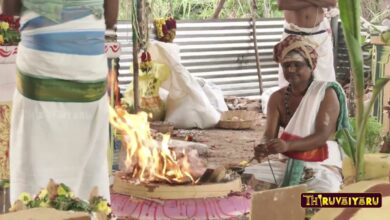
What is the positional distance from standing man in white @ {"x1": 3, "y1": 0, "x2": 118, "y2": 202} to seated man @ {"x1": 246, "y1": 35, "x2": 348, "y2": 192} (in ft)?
2.62

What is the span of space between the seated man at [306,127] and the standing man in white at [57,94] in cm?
80

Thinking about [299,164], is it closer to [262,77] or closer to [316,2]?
[316,2]

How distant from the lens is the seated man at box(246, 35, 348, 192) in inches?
128

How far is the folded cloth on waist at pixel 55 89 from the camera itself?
281cm

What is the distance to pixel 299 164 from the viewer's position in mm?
3287

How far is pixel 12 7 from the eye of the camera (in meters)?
2.78

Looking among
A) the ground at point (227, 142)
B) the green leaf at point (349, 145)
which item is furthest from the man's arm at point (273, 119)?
the ground at point (227, 142)

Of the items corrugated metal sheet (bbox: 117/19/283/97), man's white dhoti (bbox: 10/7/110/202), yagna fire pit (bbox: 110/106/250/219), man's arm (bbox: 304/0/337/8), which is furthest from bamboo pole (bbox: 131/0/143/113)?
corrugated metal sheet (bbox: 117/19/283/97)

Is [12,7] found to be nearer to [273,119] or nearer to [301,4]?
[273,119]

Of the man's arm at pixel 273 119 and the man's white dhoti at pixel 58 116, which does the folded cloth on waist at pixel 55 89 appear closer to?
the man's white dhoti at pixel 58 116

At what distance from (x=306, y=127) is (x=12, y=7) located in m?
1.40

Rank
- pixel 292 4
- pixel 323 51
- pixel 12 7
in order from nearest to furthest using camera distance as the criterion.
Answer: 1. pixel 12 7
2. pixel 292 4
3. pixel 323 51

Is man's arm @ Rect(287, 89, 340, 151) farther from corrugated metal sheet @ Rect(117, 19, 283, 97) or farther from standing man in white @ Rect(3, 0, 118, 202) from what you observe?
corrugated metal sheet @ Rect(117, 19, 283, 97)

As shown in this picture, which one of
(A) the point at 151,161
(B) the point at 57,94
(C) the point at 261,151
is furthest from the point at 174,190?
(B) the point at 57,94
